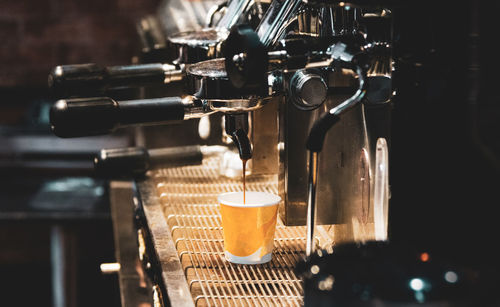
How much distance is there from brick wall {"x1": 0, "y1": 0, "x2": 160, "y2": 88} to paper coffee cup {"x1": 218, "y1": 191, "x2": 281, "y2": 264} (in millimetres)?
2214

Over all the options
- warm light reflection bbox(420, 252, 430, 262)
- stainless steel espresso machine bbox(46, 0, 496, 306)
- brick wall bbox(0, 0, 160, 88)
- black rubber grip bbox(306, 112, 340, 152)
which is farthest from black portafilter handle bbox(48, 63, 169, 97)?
brick wall bbox(0, 0, 160, 88)

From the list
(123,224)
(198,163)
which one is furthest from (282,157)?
(123,224)

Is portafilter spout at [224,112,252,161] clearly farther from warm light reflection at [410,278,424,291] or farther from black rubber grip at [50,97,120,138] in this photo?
warm light reflection at [410,278,424,291]

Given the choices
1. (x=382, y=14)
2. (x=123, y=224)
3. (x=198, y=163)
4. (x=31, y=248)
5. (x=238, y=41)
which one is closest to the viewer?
(x=238, y=41)

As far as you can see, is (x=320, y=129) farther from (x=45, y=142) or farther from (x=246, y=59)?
(x=45, y=142)

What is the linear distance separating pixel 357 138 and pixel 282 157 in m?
0.15

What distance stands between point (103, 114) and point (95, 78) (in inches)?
10.2

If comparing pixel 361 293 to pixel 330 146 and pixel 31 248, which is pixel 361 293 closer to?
pixel 330 146

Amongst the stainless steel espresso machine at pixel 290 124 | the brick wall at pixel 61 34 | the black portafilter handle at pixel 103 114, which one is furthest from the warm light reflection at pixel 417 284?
the brick wall at pixel 61 34

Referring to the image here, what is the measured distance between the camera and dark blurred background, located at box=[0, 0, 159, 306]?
282 centimetres

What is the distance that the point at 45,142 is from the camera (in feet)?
9.71

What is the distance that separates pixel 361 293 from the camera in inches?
23.2

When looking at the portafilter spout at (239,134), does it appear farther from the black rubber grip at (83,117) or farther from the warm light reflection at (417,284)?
the warm light reflection at (417,284)

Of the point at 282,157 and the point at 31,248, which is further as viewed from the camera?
the point at 31,248
